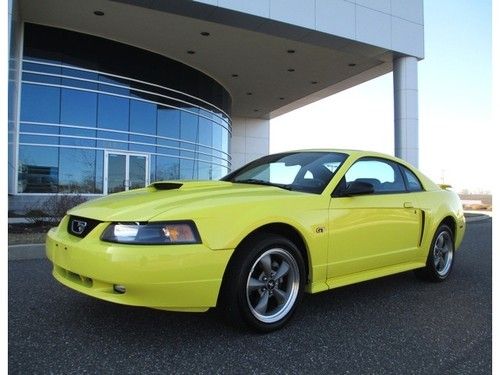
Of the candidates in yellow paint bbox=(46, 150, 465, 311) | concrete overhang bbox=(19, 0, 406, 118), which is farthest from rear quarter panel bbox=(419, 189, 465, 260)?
concrete overhang bbox=(19, 0, 406, 118)

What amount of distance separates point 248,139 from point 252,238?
27810mm

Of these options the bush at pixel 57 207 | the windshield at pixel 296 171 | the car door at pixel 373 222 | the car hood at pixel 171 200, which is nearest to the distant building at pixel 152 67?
the bush at pixel 57 207

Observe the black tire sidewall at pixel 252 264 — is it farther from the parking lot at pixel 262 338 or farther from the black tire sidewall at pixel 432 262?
the black tire sidewall at pixel 432 262

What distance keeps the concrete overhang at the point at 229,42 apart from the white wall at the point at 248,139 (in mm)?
8723

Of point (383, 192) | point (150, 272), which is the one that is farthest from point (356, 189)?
point (150, 272)

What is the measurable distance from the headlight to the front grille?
247mm

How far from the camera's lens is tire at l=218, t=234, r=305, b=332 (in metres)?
2.95

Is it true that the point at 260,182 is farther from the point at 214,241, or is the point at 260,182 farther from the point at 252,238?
the point at 214,241

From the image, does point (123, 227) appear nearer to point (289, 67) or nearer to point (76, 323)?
point (76, 323)

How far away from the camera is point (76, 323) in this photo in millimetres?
3271

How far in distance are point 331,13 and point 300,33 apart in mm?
1144

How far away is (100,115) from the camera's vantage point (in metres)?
15.7

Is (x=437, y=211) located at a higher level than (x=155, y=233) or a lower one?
higher

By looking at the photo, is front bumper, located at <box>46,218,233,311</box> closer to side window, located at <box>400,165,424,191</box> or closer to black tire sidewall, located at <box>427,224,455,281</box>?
side window, located at <box>400,165,424,191</box>
